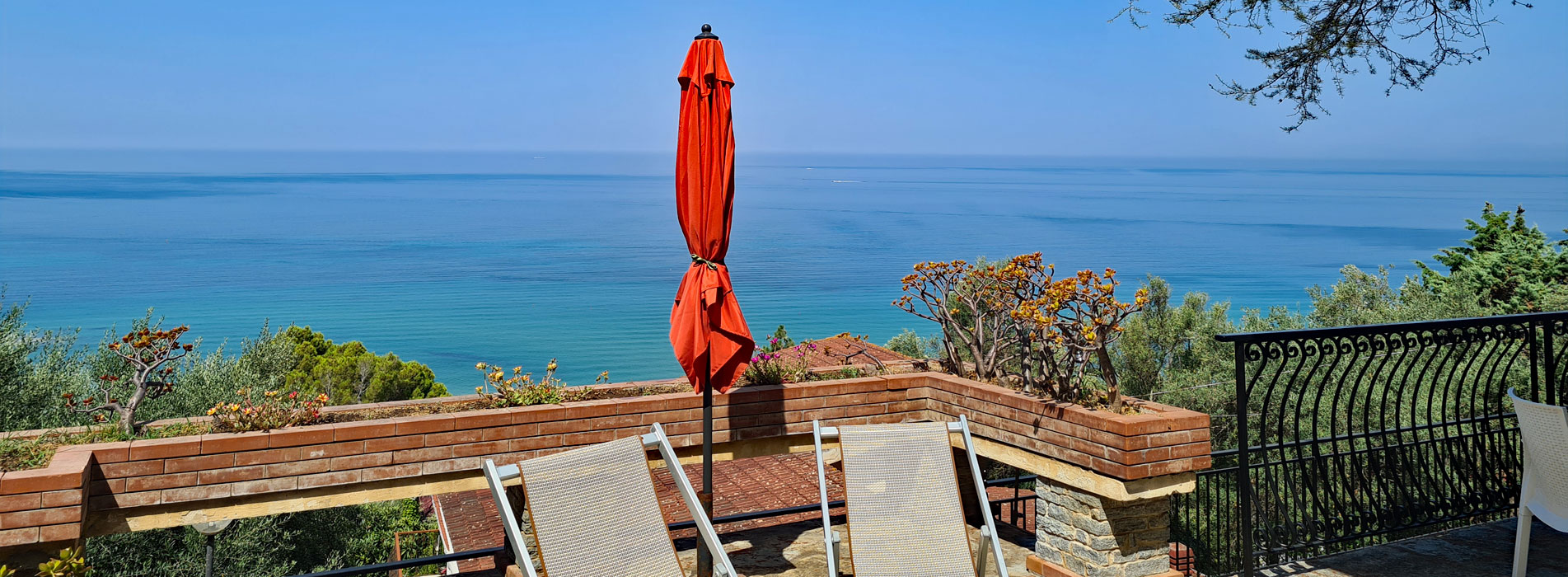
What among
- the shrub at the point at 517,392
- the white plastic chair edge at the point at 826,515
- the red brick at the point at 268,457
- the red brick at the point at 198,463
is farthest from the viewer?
the shrub at the point at 517,392

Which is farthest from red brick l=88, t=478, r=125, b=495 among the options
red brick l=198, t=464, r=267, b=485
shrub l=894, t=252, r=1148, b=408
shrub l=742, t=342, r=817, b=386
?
shrub l=894, t=252, r=1148, b=408

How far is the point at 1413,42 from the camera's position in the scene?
6.79 meters

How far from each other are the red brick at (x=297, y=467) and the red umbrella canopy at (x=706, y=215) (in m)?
1.64

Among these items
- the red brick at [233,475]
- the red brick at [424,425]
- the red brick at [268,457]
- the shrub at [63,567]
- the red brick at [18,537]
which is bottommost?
the shrub at [63,567]

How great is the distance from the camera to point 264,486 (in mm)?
4148

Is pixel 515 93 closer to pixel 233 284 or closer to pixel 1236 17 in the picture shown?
pixel 233 284

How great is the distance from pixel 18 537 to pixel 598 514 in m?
2.08

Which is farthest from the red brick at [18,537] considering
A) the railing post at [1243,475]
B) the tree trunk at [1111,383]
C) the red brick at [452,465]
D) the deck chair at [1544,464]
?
the deck chair at [1544,464]

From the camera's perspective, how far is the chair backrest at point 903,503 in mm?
3863

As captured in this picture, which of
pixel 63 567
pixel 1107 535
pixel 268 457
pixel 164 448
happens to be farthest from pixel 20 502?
pixel 1107 535

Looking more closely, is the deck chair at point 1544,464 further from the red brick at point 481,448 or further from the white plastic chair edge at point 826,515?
the red brick at point 481,448

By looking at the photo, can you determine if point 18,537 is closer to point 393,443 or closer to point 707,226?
point 393,443

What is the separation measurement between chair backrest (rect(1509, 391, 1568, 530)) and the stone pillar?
1389 millimetres

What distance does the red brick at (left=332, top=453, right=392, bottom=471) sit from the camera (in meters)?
4.26
